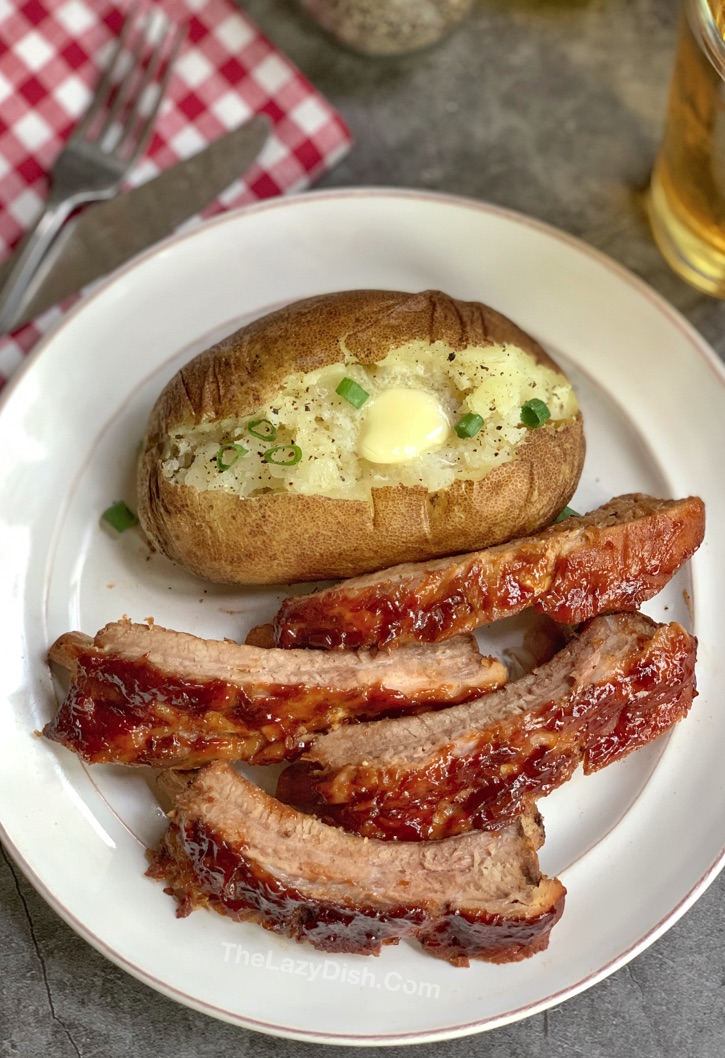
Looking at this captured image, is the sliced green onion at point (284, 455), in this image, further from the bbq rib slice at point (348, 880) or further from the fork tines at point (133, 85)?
the fork tines at point (133, 85)

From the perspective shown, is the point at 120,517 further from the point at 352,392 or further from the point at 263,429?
the point at 352,392

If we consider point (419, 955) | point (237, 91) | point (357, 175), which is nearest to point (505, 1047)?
point (419, 955)

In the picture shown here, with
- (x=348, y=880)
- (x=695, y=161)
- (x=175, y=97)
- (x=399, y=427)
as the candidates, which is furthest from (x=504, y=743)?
(x=175, y=97)

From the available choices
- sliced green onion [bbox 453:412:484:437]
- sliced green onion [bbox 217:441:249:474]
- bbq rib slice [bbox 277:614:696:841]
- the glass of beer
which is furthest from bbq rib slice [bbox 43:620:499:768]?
A: the glass of beer

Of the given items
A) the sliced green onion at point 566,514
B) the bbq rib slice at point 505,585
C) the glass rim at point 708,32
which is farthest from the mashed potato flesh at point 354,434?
the glass rim at point 708,32

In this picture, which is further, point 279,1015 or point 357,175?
point 357,175

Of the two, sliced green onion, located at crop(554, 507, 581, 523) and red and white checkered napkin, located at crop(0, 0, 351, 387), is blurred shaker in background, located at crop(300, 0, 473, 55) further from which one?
sliced green onion, located at crop(554, 507, 581, 523)

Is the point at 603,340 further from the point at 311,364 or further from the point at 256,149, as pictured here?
the point at 256,149
